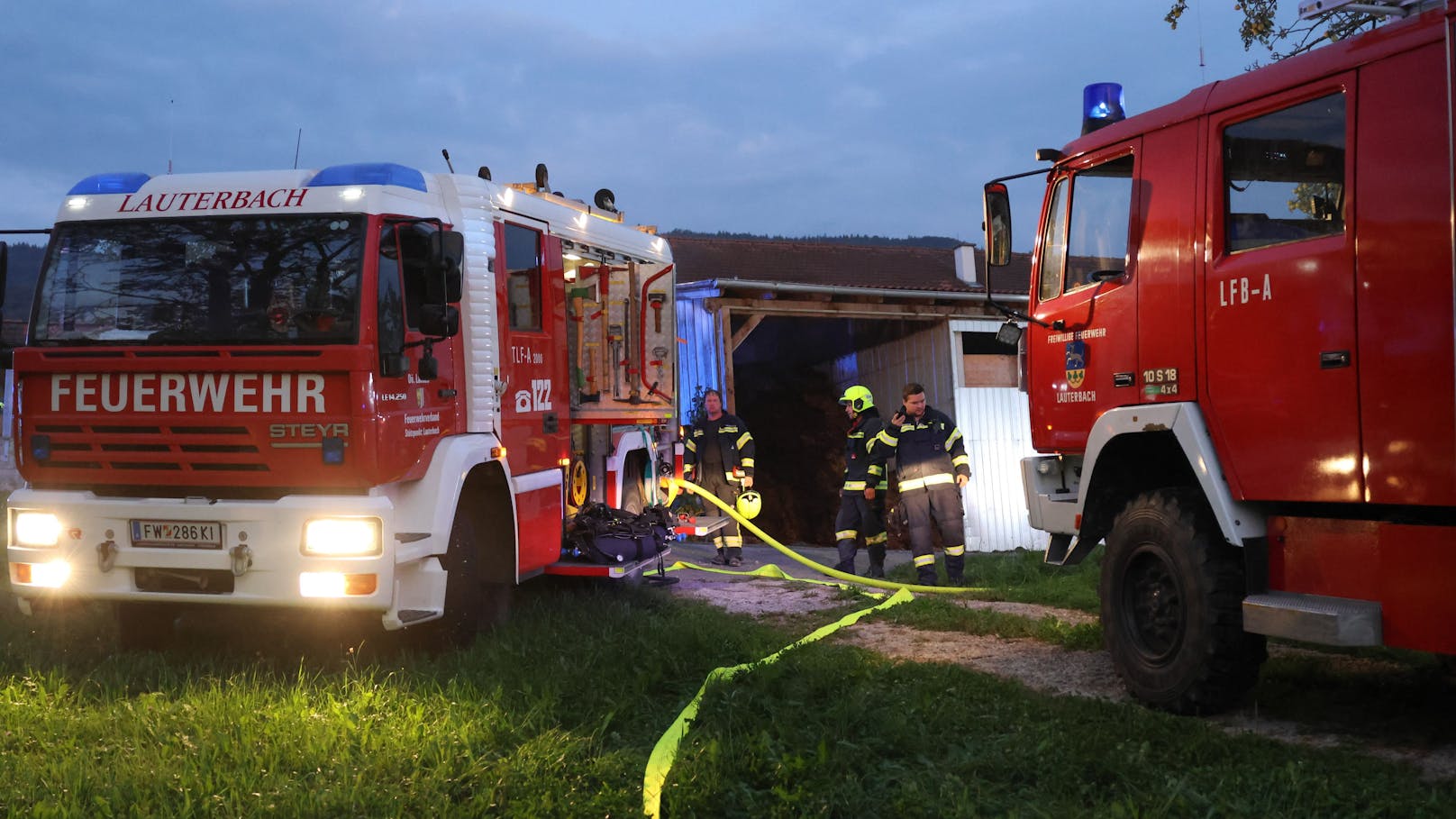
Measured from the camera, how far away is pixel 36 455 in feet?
20.0

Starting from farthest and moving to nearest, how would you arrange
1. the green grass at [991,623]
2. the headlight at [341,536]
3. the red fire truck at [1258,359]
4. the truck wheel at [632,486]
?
1. the truck wheel at [632,486]
2. the green grass at [991,623]
3. the headlight at [341,536]
4. the red fire truck at [1258,359]

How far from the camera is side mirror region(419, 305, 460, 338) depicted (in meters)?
6.09

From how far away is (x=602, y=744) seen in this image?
4965mm

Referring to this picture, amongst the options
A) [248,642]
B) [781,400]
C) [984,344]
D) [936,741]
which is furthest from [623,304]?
[781,400]

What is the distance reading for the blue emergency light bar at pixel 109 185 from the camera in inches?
252

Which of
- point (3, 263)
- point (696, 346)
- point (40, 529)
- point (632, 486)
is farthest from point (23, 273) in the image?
point (696, 346)

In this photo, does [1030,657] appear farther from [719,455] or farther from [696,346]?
[696,346]

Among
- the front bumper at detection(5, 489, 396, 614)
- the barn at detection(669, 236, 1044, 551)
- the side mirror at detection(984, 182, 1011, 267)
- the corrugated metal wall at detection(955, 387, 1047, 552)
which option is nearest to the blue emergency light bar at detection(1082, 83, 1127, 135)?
the side mirror at detection(984, 182, 1011, 267)

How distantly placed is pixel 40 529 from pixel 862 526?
727 cm

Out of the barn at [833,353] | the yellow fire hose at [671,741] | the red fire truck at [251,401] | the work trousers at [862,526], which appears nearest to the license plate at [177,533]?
the red fire truck at [251,401]

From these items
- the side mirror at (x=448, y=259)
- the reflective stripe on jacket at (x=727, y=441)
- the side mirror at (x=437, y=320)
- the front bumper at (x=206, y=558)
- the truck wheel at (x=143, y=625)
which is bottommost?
the truck wheel at (x=143, y=625)

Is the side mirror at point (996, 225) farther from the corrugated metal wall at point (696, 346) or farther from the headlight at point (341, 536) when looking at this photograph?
the corrugated metal wall at point (696, 346)

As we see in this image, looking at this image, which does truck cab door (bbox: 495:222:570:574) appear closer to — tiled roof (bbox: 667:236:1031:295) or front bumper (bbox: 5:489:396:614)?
front bumper (bbox: 5:489:396:614)

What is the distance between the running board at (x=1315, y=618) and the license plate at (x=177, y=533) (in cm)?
477
